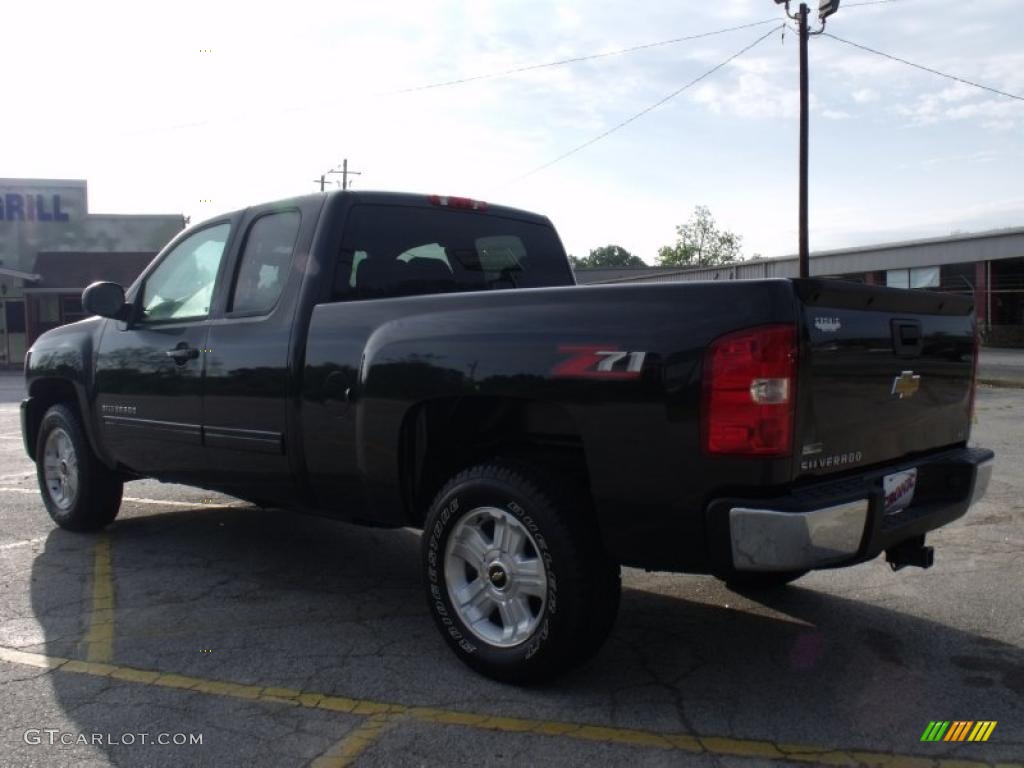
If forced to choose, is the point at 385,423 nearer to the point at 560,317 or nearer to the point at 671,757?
the point at 560,317

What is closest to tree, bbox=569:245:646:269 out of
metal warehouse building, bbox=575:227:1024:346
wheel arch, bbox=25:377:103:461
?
metal warehouse building, bbox=575:227:1024:346

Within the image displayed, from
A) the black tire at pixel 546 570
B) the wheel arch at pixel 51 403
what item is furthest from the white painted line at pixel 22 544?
the black tire at pixel 546 570

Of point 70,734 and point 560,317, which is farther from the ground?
point 560,317

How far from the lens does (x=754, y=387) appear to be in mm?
2902

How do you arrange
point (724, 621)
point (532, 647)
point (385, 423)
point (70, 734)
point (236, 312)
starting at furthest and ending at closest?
point (236, 312) < point (724, 621) < point (385, 423) < point (532, 647) < point (70, 734)

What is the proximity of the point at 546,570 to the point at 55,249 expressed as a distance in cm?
3726

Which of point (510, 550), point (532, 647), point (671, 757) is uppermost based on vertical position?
point (510, 550)

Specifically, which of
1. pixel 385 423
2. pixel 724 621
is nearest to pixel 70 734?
pixel 385 423

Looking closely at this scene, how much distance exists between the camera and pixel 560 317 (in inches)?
129

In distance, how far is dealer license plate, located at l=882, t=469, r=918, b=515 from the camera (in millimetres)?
3334

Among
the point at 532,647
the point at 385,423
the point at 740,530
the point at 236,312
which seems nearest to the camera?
the point at 740,530

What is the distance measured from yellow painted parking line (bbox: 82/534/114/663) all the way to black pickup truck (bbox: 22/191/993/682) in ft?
2.17

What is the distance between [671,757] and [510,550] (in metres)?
0.93

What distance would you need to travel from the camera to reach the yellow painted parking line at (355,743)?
2939mm
